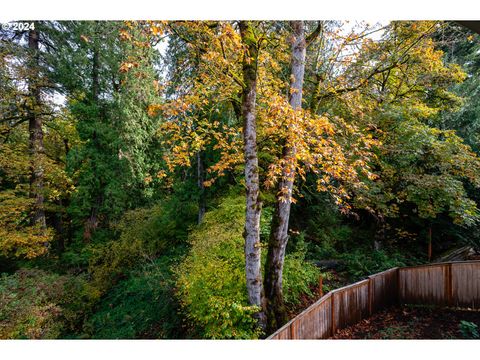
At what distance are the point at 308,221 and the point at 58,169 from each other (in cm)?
737

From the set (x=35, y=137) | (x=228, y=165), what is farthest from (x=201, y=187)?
(x=35, y=137)

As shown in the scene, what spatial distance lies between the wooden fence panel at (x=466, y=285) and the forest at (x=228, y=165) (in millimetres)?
855

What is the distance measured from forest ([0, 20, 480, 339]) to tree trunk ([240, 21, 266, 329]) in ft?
0.06

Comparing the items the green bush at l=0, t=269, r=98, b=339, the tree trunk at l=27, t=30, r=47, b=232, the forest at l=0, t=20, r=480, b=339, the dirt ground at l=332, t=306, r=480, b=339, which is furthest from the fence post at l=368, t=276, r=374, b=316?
the tree trunk at l=27, t=30, r=47, b=232

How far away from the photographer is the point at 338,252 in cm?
642

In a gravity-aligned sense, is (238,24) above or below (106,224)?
above

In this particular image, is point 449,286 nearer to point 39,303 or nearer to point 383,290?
point 383,290

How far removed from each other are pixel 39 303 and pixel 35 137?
5.02 metres

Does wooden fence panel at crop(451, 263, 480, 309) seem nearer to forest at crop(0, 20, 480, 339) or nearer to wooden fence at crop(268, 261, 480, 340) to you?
wooden fence at crop(268, 261, 480, 340)

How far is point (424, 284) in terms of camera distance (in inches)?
176

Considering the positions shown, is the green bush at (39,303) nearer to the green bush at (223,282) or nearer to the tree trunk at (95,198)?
the green bush at (223,282)
